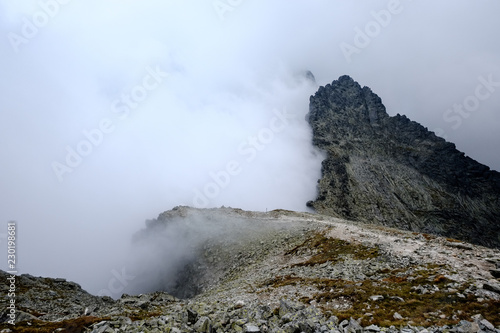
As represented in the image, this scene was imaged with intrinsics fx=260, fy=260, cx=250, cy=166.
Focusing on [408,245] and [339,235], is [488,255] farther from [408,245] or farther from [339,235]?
[339,235]

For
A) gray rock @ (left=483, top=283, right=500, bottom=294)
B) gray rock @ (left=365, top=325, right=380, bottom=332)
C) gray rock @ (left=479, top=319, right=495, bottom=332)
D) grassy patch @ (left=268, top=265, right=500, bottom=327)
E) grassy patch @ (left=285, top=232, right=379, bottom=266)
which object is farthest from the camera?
grassy patch @ (left=285, top=232, right=379, bottom=266)

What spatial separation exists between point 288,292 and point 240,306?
21.8 feet

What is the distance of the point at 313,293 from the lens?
24.5 m

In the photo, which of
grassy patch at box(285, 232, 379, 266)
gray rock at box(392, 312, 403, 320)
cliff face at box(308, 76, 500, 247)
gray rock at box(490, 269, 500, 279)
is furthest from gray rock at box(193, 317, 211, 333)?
cliff face at box(308, 76, 500, 247)

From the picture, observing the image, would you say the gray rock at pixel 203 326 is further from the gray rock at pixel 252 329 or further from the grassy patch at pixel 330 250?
the grassy patch at pixel 330 250

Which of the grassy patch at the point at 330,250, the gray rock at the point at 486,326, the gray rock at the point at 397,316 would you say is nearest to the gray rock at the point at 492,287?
the gray rock at the point at 486,326

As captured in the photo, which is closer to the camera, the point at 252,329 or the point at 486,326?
the point at 486,326

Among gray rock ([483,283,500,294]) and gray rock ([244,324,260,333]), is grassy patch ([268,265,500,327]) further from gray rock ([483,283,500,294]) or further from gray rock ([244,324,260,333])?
gray rock ([244,324,260,333])

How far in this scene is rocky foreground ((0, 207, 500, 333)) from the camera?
1570cm

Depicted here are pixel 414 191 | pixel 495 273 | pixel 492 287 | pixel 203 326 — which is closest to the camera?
pixel 203 326

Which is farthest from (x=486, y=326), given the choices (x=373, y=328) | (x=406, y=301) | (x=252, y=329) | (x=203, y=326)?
(x=203, y=326)

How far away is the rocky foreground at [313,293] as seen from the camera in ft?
51.5

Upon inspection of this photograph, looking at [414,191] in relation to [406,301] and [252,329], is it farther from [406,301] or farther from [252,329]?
[252,329]

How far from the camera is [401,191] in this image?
172 meters
